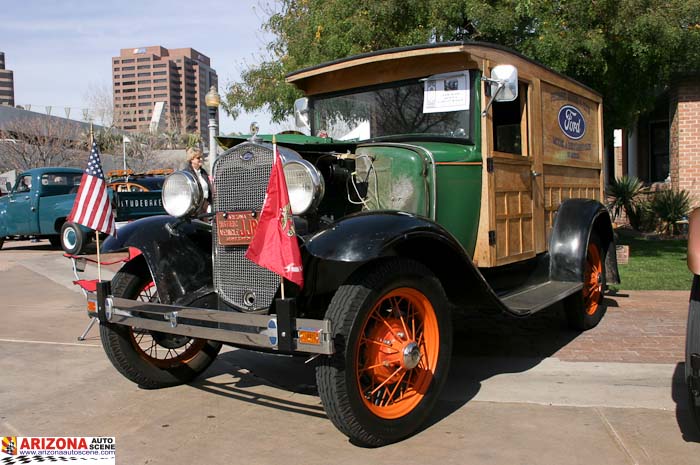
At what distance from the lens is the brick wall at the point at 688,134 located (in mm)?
13625

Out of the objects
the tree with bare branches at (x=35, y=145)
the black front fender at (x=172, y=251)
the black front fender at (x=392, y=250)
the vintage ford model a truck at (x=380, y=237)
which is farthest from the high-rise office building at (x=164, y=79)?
the black front fender at (x=392, y=250)

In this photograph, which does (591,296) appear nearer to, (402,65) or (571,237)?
(571,237)

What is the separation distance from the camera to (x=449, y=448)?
333 cm

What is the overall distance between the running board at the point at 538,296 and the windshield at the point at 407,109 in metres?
1.25

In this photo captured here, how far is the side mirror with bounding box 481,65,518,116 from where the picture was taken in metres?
4.39

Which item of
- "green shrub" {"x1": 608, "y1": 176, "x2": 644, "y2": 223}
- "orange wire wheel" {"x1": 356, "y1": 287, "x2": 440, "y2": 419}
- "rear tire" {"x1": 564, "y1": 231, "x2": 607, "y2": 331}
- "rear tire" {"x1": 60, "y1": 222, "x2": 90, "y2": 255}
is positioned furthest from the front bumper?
"green shrub" {"x1": 608, "y1": 176, "x2": 644, "y2": 223}

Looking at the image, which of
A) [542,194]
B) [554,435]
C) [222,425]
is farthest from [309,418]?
[542,194]

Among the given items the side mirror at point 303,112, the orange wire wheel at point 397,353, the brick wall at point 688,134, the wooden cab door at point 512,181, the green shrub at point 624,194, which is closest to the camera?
the orange wire wheel at point 397,353

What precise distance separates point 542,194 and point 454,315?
1893 mm

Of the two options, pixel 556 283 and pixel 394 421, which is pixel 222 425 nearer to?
pixel 394 421

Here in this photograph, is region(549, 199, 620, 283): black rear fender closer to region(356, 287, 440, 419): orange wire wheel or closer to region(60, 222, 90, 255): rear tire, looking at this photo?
region(356, 287, 440, 419): orange wire wheel

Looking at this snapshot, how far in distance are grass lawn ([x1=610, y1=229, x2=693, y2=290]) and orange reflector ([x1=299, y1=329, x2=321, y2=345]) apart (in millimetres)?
5998

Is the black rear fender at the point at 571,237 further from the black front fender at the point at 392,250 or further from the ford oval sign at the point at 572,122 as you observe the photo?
the black front fender at the point at 392,250

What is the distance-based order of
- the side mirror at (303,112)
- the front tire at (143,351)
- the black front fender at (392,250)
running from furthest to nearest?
the side mirror at (303,112) < the front tire at (143,351) < the black front fender at (392,250)
